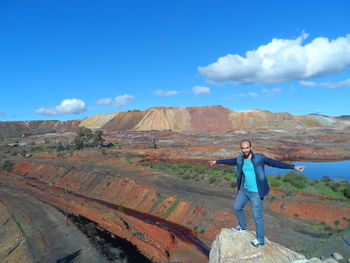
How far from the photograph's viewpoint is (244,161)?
704 centimetres

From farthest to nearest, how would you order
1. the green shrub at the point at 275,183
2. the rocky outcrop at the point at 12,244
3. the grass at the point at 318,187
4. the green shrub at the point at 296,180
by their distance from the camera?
the green shrub at the point at 275,183, the green shrub at the point at 296,180, the grass at the point at 318,187, the rocky outcrop at the point at 12,244

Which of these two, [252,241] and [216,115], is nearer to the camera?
[252,241]

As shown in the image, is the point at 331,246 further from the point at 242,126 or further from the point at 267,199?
the point at 242,126

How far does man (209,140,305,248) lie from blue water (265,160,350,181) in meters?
32.8

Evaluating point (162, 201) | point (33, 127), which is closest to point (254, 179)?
point (162, 201)

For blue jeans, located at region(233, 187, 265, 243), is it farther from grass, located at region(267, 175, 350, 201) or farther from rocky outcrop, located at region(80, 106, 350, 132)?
rocky outcrop, located at region(80, 106, 350, 132)

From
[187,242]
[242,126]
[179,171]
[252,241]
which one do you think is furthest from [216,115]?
[252,241]

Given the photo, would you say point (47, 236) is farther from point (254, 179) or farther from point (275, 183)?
point (275, 183)

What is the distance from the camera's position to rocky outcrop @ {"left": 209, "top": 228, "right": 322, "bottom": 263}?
7.12 m

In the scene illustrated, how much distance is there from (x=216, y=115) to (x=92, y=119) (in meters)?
57.1

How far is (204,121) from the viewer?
378ft

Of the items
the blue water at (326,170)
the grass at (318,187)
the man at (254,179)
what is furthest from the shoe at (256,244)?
the blue water at (326,170)

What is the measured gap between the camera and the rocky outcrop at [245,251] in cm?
712

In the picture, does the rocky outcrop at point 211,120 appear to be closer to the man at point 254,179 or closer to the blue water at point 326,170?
the blue water at point 326,170
